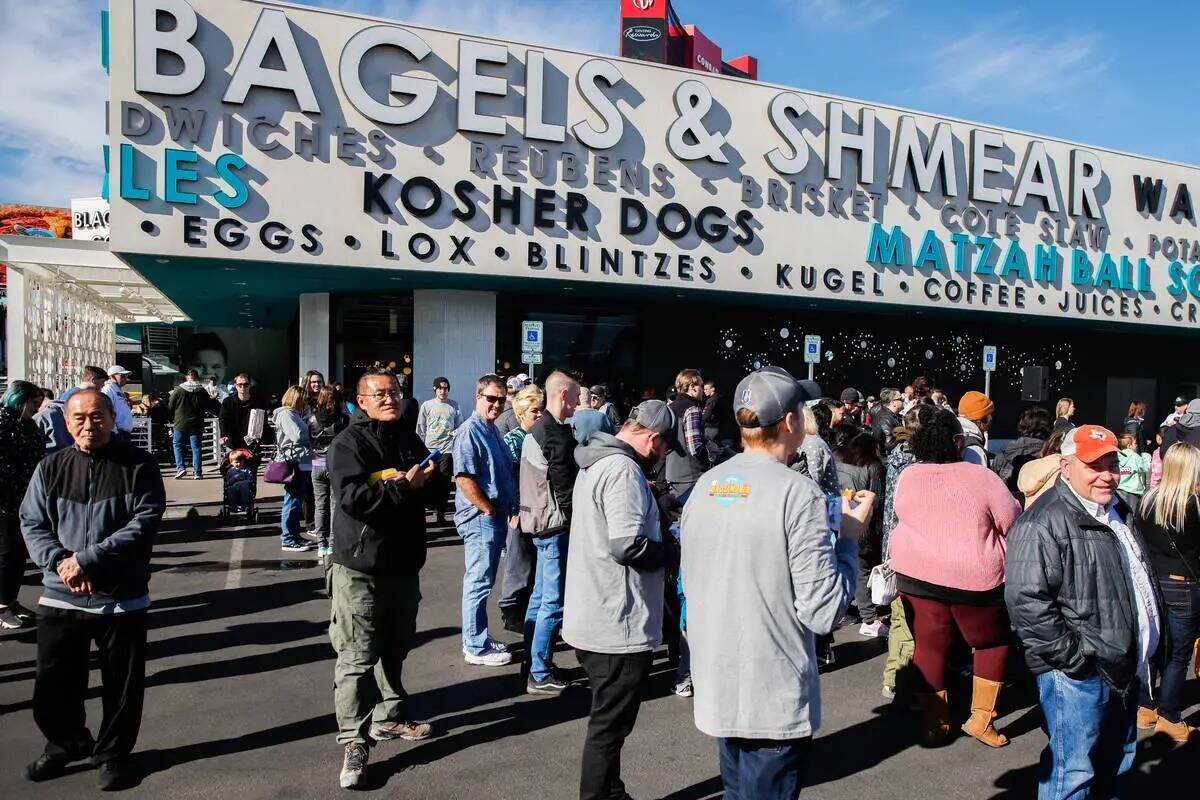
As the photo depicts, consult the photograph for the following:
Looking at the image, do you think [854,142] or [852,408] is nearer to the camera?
[852,408]

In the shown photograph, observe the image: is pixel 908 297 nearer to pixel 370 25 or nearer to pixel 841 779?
pixel 370 25

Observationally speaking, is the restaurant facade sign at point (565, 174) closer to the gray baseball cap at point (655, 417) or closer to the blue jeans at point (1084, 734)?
the gray baseball cap at point (655, 417)

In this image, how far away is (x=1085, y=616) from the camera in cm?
325

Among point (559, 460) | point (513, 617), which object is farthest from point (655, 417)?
point (513, 617)

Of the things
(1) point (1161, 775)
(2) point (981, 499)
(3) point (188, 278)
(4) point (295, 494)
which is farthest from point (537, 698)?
(3) point (188, 278)

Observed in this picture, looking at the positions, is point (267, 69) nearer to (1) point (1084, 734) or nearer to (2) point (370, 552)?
(2) point (370, 552)

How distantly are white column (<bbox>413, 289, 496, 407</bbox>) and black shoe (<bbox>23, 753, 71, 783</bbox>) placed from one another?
40.8ft

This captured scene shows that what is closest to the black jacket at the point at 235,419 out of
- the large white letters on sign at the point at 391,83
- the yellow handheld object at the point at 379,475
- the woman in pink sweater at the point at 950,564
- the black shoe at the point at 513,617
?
the large white letters on sign at the point at 391,83

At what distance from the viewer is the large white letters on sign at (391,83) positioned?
1336 centimetres

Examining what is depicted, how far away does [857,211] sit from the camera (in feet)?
56.2

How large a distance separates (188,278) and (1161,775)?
54.0 feet

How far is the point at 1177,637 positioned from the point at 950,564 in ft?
4.62

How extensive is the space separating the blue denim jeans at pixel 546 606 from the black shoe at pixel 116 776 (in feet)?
7.32

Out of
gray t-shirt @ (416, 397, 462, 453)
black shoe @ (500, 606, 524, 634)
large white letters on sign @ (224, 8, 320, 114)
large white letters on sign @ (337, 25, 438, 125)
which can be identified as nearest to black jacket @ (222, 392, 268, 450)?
gray t-shirt @ (416, 397, 462, 453)
